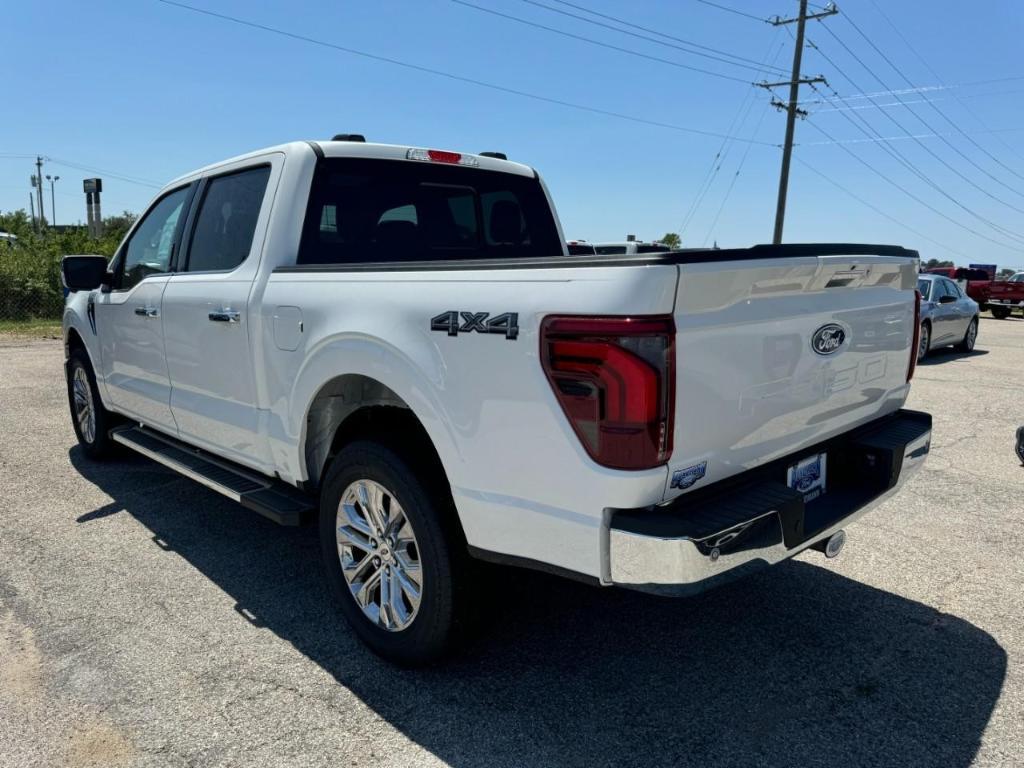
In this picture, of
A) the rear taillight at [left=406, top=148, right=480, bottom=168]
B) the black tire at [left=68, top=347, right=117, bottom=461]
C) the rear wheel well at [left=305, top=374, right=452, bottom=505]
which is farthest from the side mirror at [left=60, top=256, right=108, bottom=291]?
the rear wheel well at [left=305, top=374, right=452, bottom=505]

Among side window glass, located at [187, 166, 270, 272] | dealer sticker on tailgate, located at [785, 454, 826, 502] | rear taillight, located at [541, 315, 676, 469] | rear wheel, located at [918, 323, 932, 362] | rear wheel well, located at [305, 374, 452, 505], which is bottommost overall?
rear wheel, located at [918, 323, 932, 362]

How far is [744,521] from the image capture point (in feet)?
7.68

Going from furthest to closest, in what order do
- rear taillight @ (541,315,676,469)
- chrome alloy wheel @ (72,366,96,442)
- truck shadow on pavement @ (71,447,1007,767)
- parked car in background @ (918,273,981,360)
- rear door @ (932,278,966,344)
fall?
rear door @ (932,278,966,344) → parked car in background @ (918,273,981,360) → chrome alloy wheel @ (72,366,96,442) → truck shadow on pavement @ (71,447,1007,767) → rear taillight @ (541,315,676,469)

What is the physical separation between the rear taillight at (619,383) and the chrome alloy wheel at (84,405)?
489 cm

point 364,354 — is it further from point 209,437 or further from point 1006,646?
point 1006,646

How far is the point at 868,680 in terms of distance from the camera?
296 centimetres

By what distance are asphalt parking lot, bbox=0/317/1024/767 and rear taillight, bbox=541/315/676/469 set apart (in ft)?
3.10

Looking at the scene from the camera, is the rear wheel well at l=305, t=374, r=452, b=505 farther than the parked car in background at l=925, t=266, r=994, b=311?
No

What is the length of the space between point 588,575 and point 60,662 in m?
2.24

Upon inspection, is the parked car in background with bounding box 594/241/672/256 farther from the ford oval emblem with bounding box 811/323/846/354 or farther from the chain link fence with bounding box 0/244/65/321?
the chain link fence with bounding box 0/244/65/321

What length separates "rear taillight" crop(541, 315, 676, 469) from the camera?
7.05ft

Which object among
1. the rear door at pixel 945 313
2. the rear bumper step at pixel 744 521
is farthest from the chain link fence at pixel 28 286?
the rear bumper step at pixel 744 521

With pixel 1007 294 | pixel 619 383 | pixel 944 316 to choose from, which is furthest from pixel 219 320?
pixel 1007 294

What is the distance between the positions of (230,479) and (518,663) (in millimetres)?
1771
